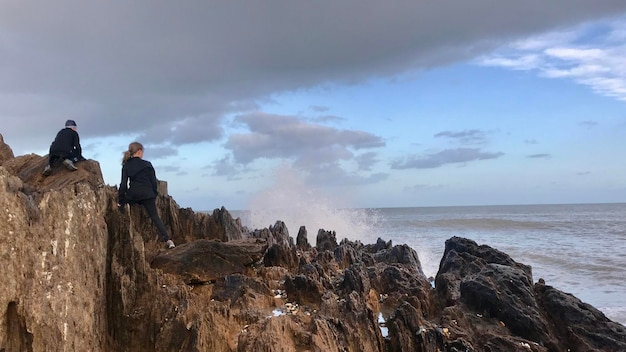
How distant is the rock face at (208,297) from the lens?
656 cm

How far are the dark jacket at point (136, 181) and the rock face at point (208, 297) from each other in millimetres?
644

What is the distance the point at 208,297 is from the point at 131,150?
349 centimetres

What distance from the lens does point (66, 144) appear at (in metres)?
9.72

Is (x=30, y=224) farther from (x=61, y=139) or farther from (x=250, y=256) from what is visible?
(x=250, y=256)

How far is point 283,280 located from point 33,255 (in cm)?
489

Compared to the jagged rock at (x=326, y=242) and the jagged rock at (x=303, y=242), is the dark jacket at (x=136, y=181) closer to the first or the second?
the jagged rock at (x=303, y=242)

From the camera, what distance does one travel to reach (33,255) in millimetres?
6543

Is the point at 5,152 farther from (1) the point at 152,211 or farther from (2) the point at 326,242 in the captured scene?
(2) the point at 326,242

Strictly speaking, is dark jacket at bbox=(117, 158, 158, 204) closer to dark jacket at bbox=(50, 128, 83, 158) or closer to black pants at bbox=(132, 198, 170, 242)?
black pants at bbox=(132, 198, 170, 242)

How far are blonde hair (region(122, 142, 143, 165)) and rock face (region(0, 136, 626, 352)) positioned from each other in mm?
757

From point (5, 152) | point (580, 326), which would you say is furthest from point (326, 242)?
point (5, 152)

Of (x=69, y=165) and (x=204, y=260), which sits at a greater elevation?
(x=69, y=165)

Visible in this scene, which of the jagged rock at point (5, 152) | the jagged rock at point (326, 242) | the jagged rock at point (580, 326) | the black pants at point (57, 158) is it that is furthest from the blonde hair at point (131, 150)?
the jagged rock at point (580, 326)

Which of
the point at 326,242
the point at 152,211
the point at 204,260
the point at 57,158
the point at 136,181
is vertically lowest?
the point at 326,242
